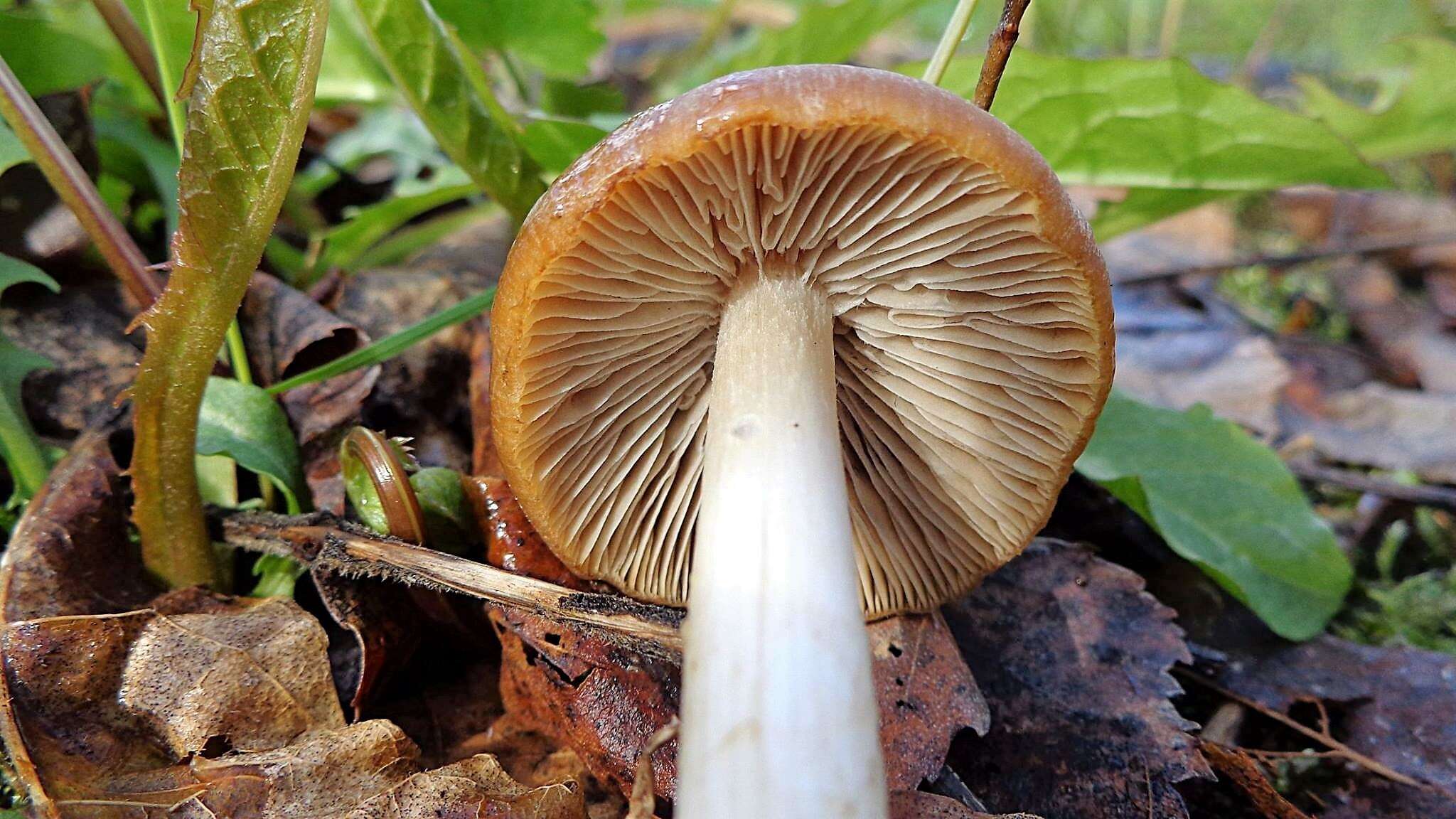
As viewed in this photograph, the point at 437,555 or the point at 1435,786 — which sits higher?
the point at 437,555

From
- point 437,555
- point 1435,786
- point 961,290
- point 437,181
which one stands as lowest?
point 1435,786

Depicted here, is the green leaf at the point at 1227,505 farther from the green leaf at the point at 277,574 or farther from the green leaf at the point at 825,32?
the green leaf at the point at 277,574

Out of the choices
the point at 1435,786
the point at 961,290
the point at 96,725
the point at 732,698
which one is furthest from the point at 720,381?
the point at 1435,786

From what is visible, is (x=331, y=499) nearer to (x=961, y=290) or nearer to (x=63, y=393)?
(x=63, y=393)

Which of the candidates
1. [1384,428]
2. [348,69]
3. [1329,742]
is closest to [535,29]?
[348,69]

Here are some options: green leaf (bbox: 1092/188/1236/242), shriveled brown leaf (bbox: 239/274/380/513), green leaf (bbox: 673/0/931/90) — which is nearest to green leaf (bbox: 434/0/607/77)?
green leaf (bbox: 673/0/931/90)

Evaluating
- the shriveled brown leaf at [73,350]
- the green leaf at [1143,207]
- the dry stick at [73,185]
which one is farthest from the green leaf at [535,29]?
the green leaf at [1143,207]

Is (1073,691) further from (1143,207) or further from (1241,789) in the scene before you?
(1143,207)
